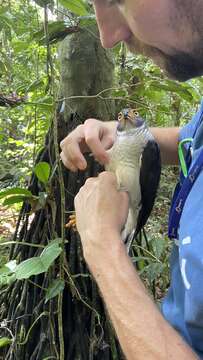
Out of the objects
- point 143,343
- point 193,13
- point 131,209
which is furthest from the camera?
point 131,209

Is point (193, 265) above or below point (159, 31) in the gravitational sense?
below

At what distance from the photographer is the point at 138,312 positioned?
0.61 meters

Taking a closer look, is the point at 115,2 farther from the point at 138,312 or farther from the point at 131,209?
the point at 138,312

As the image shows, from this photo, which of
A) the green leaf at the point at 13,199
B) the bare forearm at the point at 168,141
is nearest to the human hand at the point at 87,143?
the bare forearm at the point at 168,141

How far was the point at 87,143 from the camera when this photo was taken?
3.17 feet

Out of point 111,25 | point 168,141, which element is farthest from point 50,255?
point 111,25

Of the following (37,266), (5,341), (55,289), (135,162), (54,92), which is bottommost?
(5,341)

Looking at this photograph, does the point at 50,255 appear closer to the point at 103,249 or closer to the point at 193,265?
the point at 103,249

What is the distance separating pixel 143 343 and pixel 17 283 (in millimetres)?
839

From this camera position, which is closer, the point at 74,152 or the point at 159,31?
the point at 159,31

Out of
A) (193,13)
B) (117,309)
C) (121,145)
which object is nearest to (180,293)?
(117,309)

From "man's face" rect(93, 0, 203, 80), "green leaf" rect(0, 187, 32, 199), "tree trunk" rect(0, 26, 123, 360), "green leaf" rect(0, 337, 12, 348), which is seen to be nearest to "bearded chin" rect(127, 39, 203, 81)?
"man's face" rect(93, 0, 203, 80)

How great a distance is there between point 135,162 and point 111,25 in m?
0.31

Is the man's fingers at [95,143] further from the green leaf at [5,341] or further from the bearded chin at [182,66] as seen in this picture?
the green leaf at [5,341]
